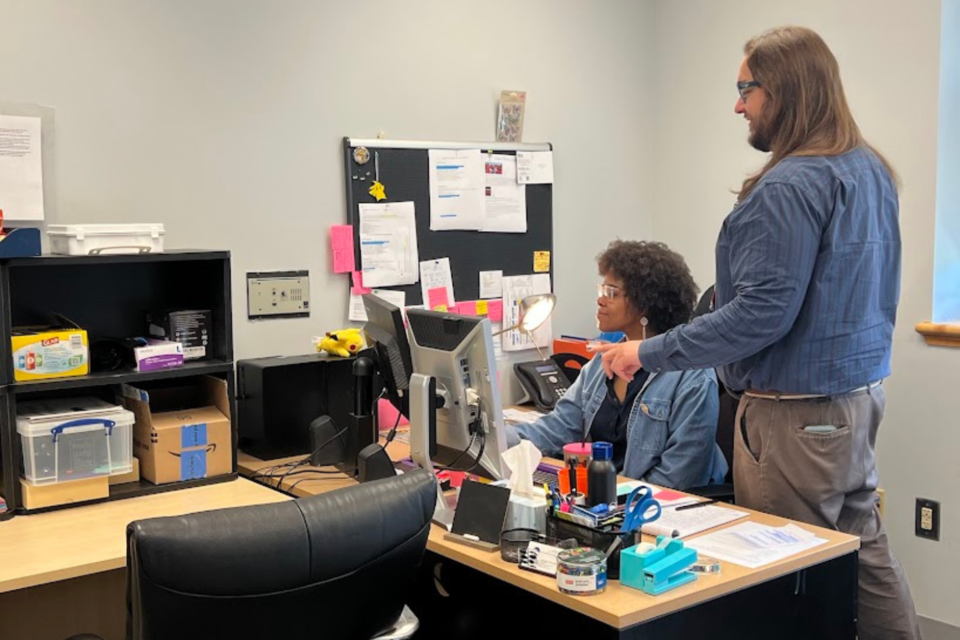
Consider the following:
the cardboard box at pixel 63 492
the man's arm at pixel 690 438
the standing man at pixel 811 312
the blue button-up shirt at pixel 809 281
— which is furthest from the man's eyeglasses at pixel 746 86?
the cardboard box at pixel 63 492

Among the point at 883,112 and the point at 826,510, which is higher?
the point at 883,112

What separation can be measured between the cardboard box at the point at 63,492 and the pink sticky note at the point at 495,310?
62.9 inches

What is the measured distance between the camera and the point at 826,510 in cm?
232

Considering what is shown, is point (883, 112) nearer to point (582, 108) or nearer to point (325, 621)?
point (582, 108)

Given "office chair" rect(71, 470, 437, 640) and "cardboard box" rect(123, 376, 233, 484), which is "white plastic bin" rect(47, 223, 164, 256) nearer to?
"cardboard box" rect(123, 376, 233, 484)

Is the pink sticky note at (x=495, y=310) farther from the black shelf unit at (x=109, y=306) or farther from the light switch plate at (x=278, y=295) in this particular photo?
the black shelf unit at (x=109, y=306)

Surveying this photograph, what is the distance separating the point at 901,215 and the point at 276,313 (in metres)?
2.13

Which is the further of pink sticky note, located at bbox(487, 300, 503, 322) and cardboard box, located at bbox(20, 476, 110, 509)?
pink sticky note, located at bbox(487, 300, 503, 322)

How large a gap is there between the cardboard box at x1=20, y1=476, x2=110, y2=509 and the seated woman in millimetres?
1071

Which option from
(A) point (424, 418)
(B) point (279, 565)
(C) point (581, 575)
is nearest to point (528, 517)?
(C) point (581, 575)

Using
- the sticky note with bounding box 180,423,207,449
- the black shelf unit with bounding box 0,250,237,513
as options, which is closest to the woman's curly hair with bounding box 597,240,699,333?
the black shelf unit with bounding box 0,250,237,513

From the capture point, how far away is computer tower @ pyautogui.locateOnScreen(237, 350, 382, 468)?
291 cm

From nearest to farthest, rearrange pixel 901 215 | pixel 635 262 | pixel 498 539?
pixel 498 539
pixel 635 262
pixel 901 215

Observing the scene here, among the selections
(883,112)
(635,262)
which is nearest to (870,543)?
(635,262)
